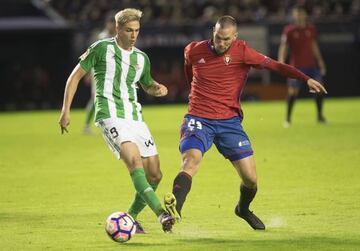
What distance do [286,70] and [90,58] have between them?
1907mm

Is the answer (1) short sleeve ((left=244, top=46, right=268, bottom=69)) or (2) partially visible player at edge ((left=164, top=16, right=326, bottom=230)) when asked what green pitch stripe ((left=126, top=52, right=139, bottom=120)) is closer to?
(2) partially visible player at edge ((left=164, top=16, right=326, bottom=230))

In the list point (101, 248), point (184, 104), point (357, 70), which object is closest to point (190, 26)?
point (184, 104)

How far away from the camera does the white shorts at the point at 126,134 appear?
29.3 ft

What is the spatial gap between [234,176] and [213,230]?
15.1ft

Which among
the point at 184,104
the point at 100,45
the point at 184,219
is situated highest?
the point at 100,45

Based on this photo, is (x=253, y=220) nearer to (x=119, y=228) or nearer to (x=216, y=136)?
(x=216, y=136)

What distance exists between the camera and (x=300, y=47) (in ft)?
70.3

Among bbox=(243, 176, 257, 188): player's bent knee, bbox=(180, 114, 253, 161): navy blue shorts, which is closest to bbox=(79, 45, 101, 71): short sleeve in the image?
bbox=(180, 114, 253, 161): navy blue shorts

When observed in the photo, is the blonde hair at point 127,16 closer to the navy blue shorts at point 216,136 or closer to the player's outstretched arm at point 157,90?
the player's outstretched arm at point 157,90

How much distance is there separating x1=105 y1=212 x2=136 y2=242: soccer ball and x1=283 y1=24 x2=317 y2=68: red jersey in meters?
13.4

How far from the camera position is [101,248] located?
8.41 metres

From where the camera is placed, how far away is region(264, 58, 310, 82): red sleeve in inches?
365

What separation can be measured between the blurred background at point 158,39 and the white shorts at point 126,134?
21926mm

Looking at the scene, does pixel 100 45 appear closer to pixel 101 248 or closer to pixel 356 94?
pixel 101 248
